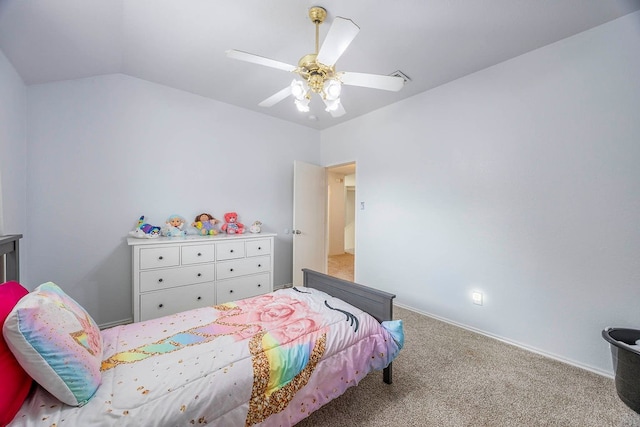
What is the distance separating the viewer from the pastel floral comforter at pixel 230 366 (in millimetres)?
884

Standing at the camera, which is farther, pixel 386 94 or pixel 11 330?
pixel 386 94

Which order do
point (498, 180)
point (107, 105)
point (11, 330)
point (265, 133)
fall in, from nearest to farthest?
point (11, 330) → point (498, 180) → point (107, 105) → point (265, 133)

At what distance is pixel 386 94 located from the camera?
2.89 m

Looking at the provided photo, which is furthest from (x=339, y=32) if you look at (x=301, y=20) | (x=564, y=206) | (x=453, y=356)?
(x=453, y=356)

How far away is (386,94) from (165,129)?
8.44 ft

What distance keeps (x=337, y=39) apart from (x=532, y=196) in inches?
81.2

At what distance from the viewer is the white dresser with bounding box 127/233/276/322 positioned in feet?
7.30

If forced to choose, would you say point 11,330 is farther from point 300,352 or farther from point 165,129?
point 165,129

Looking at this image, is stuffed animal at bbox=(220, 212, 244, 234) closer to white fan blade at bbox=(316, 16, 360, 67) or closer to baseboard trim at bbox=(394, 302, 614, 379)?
white fan blade at bbox=(316, 16, 360, 67)

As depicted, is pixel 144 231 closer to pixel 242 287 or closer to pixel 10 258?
pixel 10 258

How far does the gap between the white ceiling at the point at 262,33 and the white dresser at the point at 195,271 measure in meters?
1.59

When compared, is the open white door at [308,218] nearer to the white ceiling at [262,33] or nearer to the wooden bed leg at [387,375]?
the white ceiling at [262,33]

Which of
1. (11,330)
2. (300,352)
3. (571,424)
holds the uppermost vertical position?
(11,330)

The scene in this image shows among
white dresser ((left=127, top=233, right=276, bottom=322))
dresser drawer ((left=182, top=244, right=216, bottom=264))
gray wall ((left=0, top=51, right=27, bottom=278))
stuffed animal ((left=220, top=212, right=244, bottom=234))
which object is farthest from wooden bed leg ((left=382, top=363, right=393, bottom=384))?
gray wall ((left=0, top=51, right=27, bottom=278))
